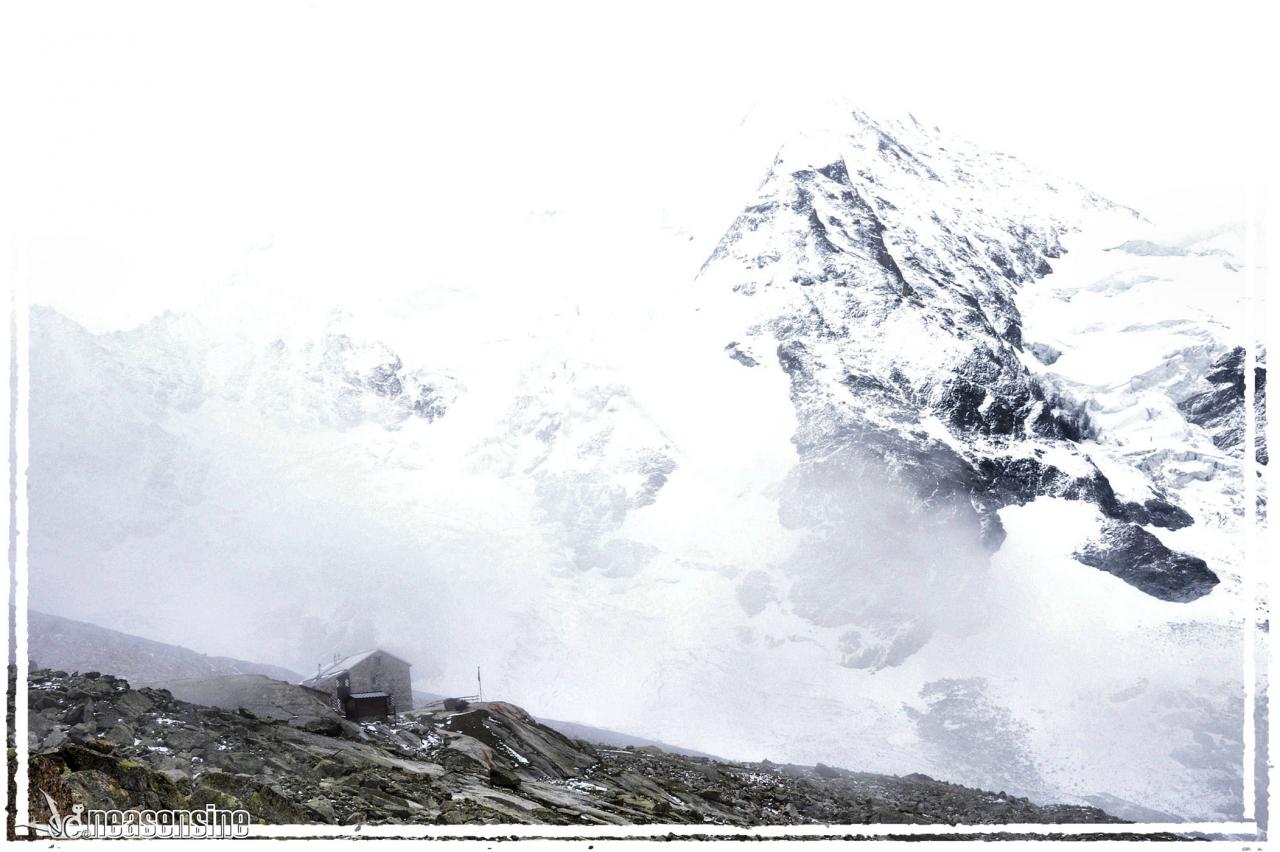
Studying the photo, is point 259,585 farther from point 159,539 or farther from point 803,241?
point 803,241

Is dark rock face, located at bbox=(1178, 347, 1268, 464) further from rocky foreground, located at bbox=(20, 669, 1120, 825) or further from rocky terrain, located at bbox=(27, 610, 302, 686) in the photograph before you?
rocky terrain, located at bbox=(27, 610, 302, 686)

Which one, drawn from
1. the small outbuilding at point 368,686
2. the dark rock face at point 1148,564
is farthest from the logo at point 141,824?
the dark rock face at point 1148,564

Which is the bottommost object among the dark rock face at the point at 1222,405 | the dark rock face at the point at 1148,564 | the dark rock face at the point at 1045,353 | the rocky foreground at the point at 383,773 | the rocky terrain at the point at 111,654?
the rocky foreground at the point at 383,773

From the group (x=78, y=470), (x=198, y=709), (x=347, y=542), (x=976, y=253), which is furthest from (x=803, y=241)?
(x=198, y=709)

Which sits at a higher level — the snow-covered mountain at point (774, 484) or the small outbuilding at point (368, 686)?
the snow-covered mountain at point (774, 484)

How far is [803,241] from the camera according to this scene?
140 m

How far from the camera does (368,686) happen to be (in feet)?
112

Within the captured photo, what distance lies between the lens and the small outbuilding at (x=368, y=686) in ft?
109

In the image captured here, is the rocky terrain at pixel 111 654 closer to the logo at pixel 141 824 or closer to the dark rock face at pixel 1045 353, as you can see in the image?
the logo at pixel 141 824

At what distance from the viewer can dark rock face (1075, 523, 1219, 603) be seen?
10000 centimetres

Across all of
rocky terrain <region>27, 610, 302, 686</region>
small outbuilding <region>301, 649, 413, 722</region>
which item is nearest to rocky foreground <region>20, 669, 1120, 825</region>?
small outbuilding <region>301, 649, 413, 722</region>

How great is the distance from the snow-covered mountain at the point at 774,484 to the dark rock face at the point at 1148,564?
0.39 meters

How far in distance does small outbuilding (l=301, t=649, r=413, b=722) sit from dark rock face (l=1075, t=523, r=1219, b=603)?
85.3 meters

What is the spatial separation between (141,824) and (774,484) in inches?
4081
